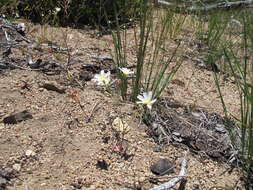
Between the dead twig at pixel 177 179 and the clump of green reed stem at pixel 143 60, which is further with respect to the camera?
the clump of green reed stem at pixel 143 60

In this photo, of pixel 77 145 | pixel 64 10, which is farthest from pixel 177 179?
pixel 64 10

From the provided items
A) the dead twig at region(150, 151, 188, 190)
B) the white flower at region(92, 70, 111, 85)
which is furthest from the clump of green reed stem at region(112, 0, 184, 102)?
the dead twig at region(150, 151, 188, 190)

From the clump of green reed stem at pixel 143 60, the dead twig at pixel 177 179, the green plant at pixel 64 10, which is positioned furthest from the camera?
the green plant at pixel 64 10

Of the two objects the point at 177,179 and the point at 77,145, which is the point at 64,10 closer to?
the point at 77,145

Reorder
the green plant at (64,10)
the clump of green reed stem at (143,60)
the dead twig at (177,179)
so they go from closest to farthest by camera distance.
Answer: the dead twig at (177,179) < the clump of green reed stem at (143,60) < the green plant at (64,10)

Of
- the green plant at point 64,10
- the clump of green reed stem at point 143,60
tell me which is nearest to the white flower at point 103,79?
the clump of green reed stem at point 143,60

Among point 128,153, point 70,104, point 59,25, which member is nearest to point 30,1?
point 59,25

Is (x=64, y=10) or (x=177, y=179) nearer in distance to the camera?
(x=177, y=179)

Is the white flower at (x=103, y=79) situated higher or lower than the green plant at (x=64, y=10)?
lower

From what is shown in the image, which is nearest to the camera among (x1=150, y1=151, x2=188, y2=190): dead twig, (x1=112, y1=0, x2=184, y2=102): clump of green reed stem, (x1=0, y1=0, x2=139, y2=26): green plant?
(x1=150, y1=151, x2=188, y2=190): dead twig

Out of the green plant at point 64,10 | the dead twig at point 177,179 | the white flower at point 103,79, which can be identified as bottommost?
the dead twig at point 177,179

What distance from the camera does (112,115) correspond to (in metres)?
1.61

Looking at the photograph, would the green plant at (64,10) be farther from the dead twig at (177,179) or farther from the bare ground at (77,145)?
the dead twig at (177,179)

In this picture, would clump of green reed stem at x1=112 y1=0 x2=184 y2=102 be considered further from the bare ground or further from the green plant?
the green plant
